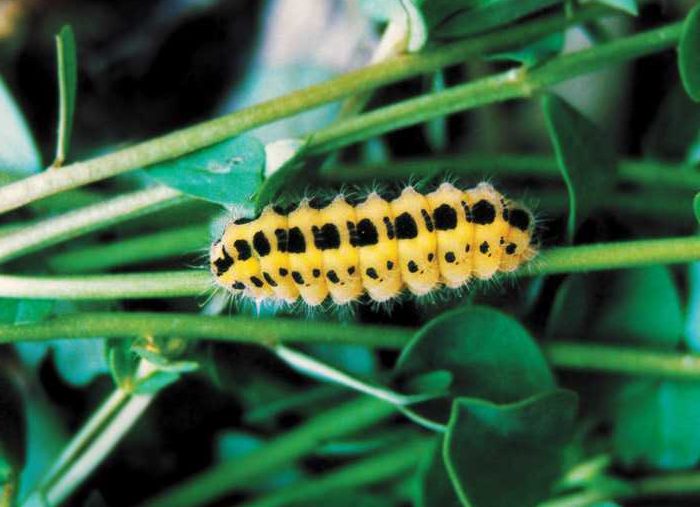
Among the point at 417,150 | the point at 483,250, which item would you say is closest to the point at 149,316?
the point at 483,250

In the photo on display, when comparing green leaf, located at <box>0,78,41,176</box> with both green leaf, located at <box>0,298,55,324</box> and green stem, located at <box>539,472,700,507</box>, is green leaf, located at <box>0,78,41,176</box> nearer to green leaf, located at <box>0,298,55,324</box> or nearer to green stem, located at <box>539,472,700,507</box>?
green leaf, located at <box>0,298,55,324</box>

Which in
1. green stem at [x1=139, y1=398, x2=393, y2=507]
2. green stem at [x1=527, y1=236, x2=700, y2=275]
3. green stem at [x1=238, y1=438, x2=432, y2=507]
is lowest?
green stem at [x1=238, y1=438, x2=432, y2=507]

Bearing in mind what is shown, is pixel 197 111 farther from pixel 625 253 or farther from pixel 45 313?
pixel 625 253

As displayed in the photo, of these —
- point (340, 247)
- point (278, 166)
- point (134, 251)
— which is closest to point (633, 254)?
point (340, 247)

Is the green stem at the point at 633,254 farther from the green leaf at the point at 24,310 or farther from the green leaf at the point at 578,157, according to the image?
the green leaf at the point at 24,310

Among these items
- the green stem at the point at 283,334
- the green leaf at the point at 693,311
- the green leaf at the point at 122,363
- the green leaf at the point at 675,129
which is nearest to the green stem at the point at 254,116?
the green stem at the point at 283,334

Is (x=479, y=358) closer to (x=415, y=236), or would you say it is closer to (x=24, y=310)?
(x=415, y=236)

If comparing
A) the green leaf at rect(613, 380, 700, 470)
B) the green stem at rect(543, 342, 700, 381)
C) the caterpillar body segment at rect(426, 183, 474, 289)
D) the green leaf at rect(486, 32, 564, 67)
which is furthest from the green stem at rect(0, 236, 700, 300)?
the green leaf at rect(613, 380, 700, 470)
